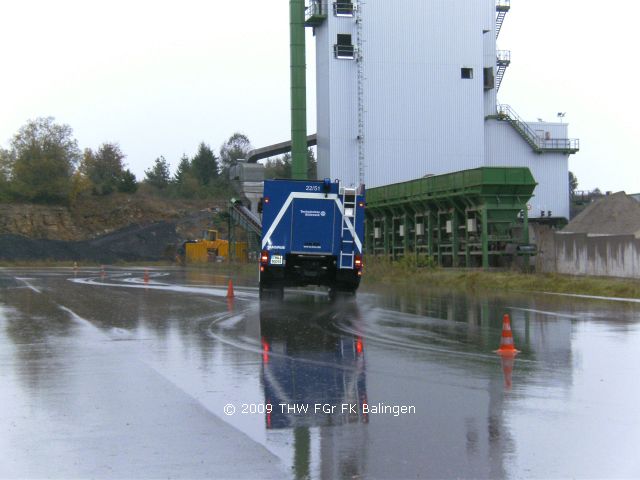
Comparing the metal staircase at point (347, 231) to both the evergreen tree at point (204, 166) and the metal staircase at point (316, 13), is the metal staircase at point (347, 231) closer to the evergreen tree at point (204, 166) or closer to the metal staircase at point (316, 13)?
the metal staircase at point (316, 13)

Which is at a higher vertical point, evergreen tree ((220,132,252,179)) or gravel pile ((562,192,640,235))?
evergreen tree ((220,132,252,179))

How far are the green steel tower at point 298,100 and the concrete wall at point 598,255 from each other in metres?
27.7

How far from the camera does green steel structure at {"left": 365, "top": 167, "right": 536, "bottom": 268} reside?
35.5 m

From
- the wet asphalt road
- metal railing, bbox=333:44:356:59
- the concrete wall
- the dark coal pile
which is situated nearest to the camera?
the wet asphalt road

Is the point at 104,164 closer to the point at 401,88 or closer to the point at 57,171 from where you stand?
the point at 57,171

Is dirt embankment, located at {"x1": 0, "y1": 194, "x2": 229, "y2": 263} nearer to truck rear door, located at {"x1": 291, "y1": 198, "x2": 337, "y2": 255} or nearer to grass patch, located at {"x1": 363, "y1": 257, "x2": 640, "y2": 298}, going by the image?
grass patch, located at {"x1": 363, "y1": 257, "x2": 640, "y2": 298}

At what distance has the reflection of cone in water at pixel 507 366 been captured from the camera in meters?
9.82

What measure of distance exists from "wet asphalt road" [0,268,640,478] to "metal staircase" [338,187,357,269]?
4.59 meters

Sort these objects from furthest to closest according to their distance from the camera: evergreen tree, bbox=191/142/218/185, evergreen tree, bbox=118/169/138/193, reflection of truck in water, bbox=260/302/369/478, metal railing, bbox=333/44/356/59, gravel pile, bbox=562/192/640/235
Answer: evergreen tree, bbox=191/142/218/185, evergreen tree, bbox=118/169/138/193, metal railing, bbox=333/44/356/59, gravel pile, bbox=562/192/640/235, reflection of truck in water, bbox=260/302/369/478

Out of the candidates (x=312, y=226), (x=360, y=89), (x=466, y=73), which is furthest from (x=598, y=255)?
(x=466, y=73)

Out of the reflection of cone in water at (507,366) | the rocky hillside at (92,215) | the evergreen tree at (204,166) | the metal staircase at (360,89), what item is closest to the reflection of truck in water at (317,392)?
the reflection of cone in water at (507,366)

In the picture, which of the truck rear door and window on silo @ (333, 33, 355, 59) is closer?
the truck rear door

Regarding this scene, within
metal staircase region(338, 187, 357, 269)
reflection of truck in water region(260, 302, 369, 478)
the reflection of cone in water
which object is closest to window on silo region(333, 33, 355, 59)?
metal staircase region(338, 187, 357, 269)

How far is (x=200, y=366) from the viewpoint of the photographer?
11.2 metres
